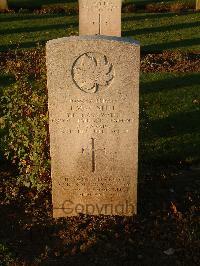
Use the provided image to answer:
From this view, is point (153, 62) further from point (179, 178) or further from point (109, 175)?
point (109, 175)

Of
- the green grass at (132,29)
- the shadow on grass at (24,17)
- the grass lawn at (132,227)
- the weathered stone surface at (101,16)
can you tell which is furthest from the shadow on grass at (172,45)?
the grass lawn at (132,227)

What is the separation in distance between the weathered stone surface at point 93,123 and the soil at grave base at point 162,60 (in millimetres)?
6213

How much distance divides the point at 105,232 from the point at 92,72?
1615 millimetres

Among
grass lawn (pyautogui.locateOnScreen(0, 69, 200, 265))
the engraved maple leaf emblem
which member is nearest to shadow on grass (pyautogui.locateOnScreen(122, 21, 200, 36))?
grass lawn (pyautogui.locateOnScreen(0, 69, 200, 265))

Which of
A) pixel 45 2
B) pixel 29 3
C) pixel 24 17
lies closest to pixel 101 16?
pixel 24 17

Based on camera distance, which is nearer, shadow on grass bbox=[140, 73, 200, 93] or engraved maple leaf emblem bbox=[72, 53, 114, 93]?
engraved maple leaf emblem bbox=[72, 53, 114, 93]

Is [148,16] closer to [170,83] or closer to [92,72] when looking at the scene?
[170,83]

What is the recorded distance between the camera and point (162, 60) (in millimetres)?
12281

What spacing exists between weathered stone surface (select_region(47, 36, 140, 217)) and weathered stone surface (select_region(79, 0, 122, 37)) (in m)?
6.18

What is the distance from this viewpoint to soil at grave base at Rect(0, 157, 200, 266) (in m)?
4.86

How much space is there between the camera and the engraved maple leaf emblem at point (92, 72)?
480 centimetres

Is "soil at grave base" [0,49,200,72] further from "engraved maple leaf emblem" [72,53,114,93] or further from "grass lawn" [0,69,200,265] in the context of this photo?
"engraved maple leaf emblem" [72,53,114,93]

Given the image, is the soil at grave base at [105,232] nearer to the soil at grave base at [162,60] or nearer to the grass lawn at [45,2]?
the soil at grave base at [162,60]

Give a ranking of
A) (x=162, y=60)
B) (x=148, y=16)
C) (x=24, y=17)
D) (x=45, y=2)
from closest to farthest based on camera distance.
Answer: (x=162, y=60), (x=24, y=17), (x=148, y=16), (x=45, y=2)
